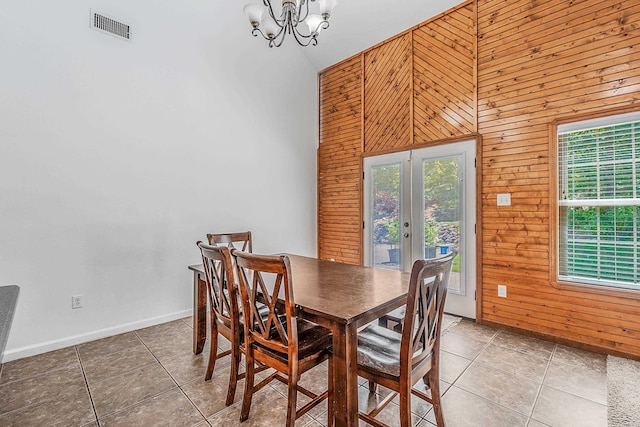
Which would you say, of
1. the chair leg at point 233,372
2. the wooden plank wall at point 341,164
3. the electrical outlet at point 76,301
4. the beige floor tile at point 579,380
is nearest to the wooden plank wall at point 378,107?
the wooden plank wall at point 341,164

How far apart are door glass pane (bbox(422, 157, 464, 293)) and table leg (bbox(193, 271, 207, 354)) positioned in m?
2.49

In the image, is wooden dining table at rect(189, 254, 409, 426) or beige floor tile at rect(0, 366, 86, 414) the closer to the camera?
wooden dining table at rect(189, 254, 409, 426)

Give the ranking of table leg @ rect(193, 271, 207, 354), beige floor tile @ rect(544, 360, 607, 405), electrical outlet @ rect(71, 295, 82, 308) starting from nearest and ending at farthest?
beige floor tile @ rect(544, 360, 607, 405)
table leg @ rect(193, 271, 207, 354)
electrical outlet @ rect(71, 295, 82, 308)

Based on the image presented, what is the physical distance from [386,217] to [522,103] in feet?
6.52

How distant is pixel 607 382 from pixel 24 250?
4.75m

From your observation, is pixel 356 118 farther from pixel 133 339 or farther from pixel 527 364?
pixel 133 339

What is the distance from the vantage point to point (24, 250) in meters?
2.61

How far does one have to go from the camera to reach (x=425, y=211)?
375 cm

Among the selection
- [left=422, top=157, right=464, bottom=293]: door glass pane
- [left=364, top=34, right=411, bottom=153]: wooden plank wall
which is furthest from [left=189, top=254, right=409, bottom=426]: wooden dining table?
[left=364, top=34, right=411, bottom=153]: wooden plank wall

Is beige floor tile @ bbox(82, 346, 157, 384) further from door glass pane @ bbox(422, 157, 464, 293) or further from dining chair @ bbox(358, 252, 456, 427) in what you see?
door glass pane @ bbox(422, 157, 464, 293)

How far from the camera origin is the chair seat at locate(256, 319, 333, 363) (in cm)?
163

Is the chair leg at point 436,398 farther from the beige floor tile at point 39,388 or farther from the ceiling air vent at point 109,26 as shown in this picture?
the ceiling air vent at point 109,26

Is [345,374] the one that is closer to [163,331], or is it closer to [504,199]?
[163,331]

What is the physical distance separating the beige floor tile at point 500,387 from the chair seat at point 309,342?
115 centimetres
